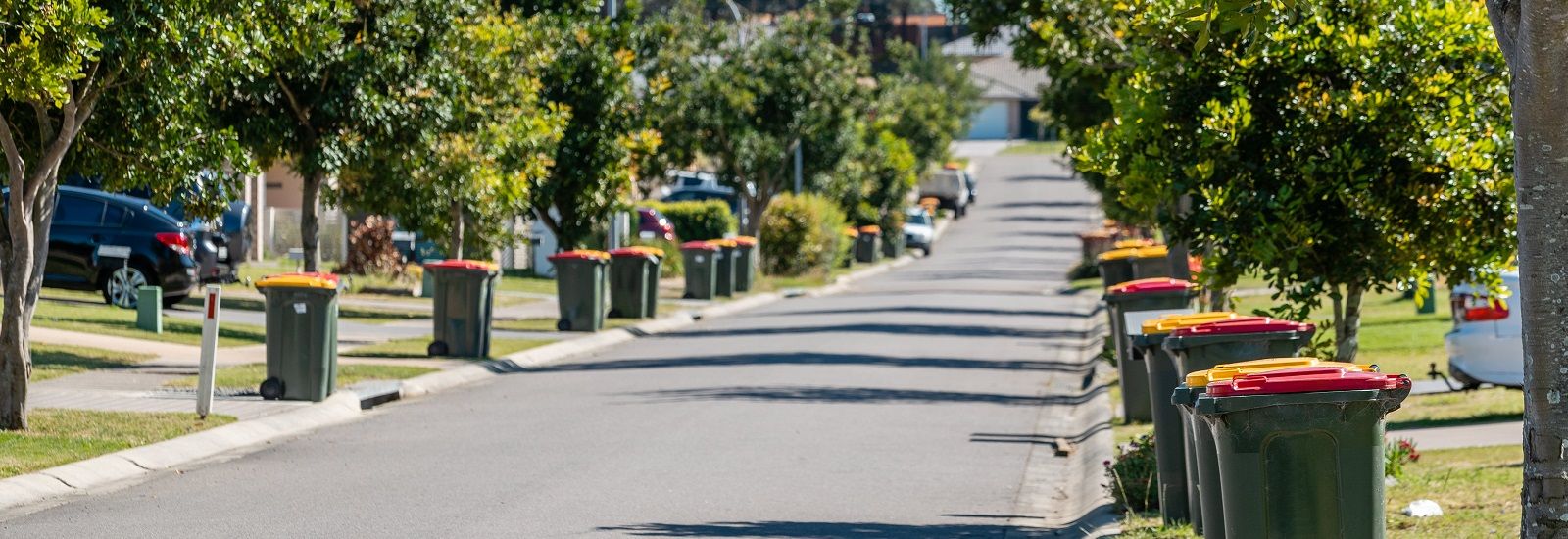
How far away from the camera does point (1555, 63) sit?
18.5 feet

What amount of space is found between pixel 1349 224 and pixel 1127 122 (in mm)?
1257

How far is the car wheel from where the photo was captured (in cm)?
2214

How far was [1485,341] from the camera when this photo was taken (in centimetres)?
1398

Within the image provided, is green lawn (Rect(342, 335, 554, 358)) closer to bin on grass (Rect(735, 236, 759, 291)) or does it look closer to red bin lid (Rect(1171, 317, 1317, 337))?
red bin lid (Rect(1171, 317, 1317, 337))

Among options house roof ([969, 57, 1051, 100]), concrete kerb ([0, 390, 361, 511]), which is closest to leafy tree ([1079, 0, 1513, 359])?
concrete kerb ([0, 390, 361, 511])

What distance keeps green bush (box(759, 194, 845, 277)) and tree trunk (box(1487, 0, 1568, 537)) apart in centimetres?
3559

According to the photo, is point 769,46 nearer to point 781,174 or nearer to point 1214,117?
point 781,174

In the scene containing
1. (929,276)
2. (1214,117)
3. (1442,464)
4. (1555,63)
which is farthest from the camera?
(929,276)

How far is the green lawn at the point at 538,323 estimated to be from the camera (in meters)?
24.2

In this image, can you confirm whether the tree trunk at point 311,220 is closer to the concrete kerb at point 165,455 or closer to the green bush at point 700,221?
the concrete kerb at point 165,455

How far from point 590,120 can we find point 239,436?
544 inches

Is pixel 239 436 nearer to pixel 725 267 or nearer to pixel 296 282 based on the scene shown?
pixel 296 282

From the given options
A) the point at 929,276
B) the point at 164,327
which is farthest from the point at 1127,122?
the point at 929,276

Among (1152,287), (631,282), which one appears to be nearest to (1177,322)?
(1152,287)
